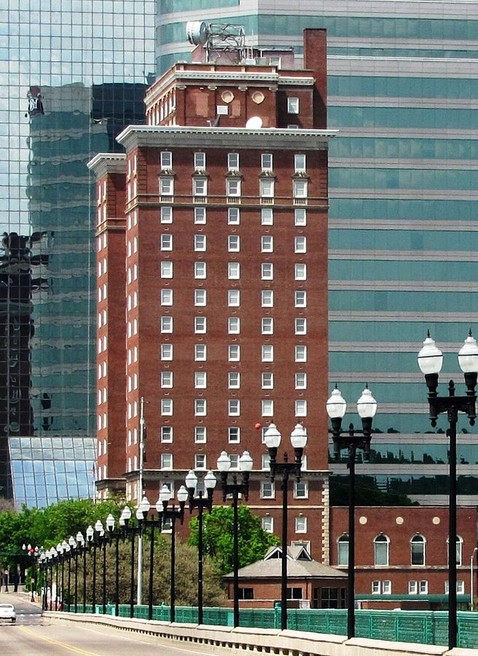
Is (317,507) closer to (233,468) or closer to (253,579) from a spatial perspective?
(233,468)

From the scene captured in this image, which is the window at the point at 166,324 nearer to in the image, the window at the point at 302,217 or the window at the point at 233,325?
the window at the point at 233,325

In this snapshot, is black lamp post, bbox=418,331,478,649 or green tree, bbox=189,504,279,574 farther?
green tree, bbox=189,504,279,574

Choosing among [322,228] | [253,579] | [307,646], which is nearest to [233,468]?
[322,228]

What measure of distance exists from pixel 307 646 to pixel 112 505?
137m

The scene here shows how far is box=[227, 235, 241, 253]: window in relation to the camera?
190875 millimetres

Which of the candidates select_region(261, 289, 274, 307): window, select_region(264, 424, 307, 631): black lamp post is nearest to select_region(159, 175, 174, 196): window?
select_region(261, 289, 274, 307): window

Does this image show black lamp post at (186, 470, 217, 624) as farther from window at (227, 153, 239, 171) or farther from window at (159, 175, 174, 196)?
window at (227, 153, 239, 171)

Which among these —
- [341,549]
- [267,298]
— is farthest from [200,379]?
[341,549]

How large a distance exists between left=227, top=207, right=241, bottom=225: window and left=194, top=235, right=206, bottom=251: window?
9.72ft

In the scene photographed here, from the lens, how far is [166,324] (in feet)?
622

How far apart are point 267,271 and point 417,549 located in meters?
29.5

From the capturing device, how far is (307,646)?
55.5 meters

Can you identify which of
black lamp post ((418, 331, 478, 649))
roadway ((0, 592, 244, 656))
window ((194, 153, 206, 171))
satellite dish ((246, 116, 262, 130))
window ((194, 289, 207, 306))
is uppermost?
satellite dish ((246, 116, 262, 130))

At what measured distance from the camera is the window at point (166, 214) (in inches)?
7500
